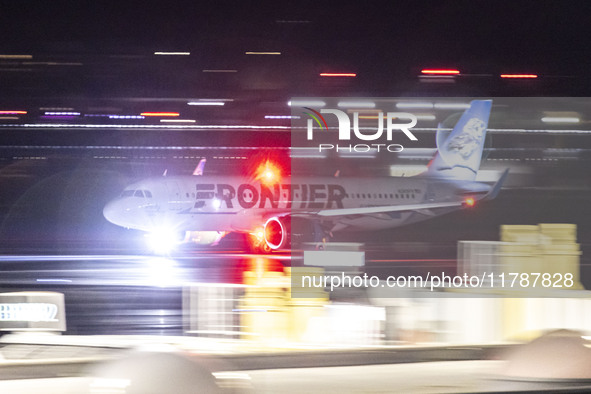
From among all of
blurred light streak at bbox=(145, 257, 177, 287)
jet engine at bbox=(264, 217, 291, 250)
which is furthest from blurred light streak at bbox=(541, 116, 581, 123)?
blurred light streak at bbox=(145, 257, 177, 287)

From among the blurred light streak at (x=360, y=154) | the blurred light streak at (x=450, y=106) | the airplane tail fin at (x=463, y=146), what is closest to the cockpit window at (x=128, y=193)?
the blurred light streak at (x=450, y=106)

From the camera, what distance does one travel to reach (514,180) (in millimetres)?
45125

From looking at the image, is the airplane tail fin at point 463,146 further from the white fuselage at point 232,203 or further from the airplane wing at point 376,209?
the airplane wing at point 376,209

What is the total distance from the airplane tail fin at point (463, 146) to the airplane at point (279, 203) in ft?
0.14

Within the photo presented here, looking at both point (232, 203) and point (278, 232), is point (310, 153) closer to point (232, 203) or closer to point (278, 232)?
point (232, 203)

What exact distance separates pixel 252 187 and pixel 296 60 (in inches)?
569

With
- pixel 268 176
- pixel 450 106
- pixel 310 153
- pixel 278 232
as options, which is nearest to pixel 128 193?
pixel 268 176

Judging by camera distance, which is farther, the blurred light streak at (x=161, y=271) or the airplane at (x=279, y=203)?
the airplane at (x=279, y=203)

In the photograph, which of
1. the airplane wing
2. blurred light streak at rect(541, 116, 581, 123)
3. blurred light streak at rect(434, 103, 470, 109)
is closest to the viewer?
the airplane wing

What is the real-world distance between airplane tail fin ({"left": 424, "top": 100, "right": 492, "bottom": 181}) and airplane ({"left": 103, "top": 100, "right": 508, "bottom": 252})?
0.04 metres

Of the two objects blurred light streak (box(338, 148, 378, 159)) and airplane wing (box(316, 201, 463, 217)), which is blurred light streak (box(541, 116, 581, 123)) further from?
airplane wing (box(316, 201, 463, 217))

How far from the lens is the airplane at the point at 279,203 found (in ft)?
78.5

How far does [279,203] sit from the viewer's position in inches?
971

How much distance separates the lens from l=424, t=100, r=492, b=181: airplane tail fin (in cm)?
2547
